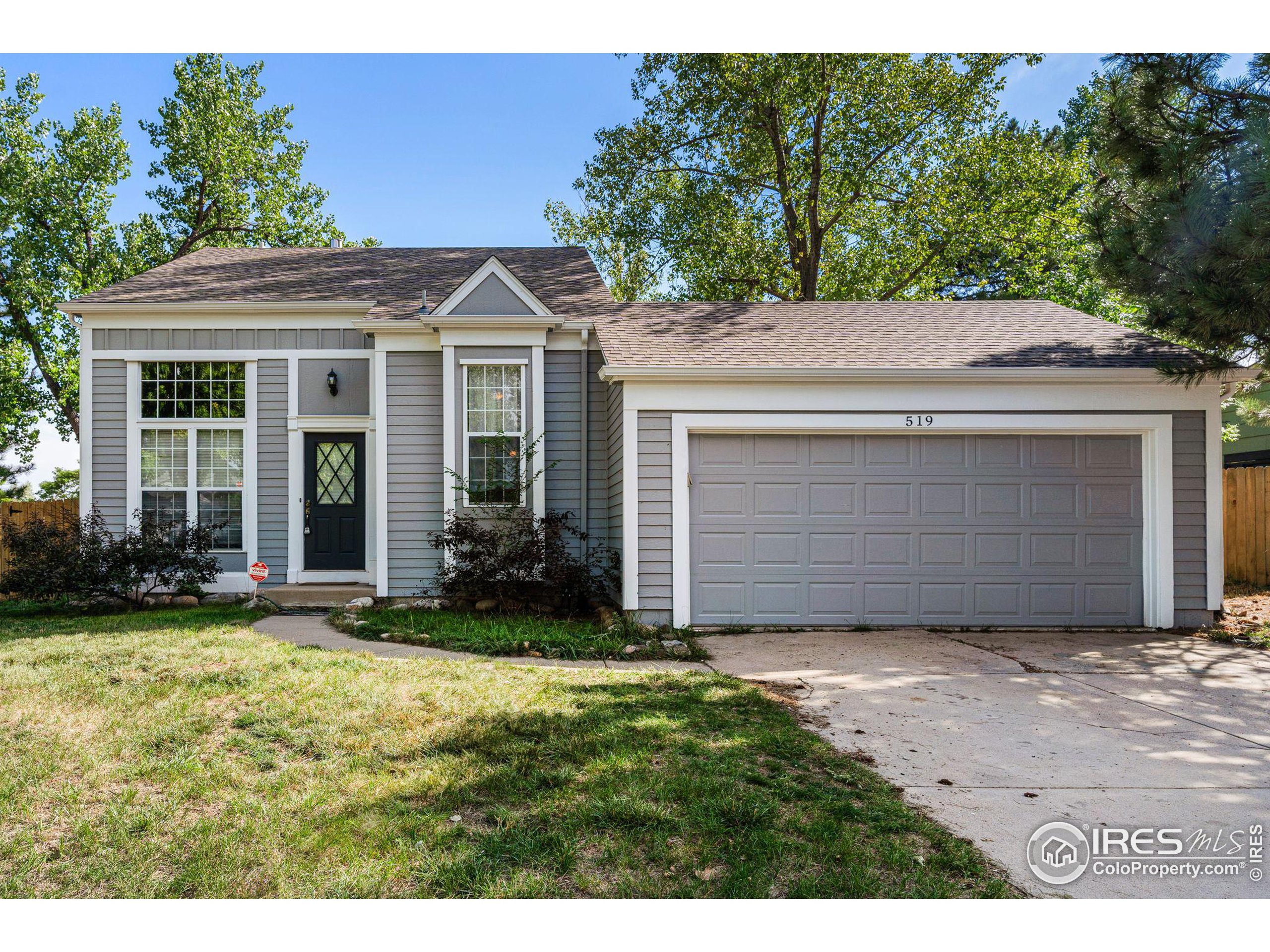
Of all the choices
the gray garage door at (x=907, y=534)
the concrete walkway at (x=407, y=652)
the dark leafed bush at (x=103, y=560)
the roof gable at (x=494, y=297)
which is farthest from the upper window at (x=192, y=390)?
the gray garage door at (x=907, y=534)

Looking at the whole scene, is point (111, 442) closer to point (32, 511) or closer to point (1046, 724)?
point (32, 511)

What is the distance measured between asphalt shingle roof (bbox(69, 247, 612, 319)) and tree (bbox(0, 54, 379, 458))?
6.18 metres

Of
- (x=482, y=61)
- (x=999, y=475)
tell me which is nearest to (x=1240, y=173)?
(x=999, y=475)

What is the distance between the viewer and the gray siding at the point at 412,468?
10.0 m

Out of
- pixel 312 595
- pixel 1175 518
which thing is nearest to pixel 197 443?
pixel 312 595

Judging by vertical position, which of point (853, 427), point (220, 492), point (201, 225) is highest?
point (201, 225)

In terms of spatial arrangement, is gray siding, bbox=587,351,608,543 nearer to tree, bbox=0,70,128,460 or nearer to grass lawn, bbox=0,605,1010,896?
grass lawn, bbox=0,605,1010,896

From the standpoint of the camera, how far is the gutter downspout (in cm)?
1016

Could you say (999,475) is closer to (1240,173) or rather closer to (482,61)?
(1240,173)

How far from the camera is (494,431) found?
9.96 m

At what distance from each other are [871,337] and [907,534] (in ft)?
9.14

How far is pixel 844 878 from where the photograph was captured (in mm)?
2711

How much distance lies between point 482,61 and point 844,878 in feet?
27.6

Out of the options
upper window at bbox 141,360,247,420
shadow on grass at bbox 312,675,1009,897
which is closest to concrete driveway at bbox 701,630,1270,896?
shadow on grass at bbox 312,675,1009,897
